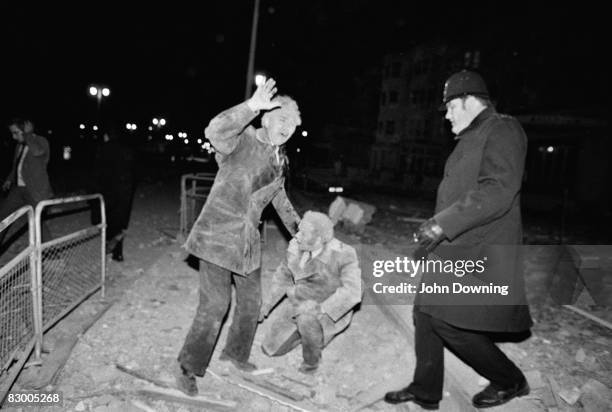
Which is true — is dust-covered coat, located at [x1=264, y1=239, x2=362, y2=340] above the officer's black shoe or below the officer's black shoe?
above

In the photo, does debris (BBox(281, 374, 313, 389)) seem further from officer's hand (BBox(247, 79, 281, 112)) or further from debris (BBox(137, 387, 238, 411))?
officer's hand (BBox(247, 79, 281, 112))

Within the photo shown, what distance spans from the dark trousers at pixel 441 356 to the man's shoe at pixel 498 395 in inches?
1.9

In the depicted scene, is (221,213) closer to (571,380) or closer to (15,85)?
(571,380)

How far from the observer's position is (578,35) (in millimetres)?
21781

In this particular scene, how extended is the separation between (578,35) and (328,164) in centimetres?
3293

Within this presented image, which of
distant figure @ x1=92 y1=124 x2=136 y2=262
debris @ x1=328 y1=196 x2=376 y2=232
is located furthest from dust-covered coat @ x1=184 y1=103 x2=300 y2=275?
debris @ x1=328 y1=196 x2=376 y2=232

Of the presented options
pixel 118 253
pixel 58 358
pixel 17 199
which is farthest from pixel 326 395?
pixel 17 199

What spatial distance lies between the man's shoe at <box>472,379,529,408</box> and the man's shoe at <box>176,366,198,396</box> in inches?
85.7

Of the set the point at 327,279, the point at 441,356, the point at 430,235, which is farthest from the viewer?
the point at 327,279

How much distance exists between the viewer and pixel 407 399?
3.23 meters

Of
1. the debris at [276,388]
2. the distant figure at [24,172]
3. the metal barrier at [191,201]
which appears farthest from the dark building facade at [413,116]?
the debris at [276,388]

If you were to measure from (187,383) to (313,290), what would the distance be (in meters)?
1.35

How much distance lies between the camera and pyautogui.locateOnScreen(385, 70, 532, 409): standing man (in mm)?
2535

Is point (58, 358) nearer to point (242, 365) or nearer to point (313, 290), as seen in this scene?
point (242, 365)
